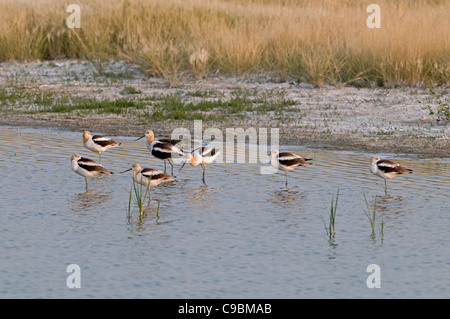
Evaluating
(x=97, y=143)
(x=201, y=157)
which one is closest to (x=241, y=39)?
(x=97, y=143)

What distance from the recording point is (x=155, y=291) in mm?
6395

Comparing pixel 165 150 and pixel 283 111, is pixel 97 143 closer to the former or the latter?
pixel 165 150

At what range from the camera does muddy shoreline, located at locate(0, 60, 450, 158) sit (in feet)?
42.2

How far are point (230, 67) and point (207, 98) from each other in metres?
2.19

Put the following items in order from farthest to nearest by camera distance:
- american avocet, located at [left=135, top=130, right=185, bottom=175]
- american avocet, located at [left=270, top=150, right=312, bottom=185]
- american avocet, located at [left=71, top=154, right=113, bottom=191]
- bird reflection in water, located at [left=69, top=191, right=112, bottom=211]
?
american avocet, located at [left=135, top=130, right=185, bottom=175] → american avocet, located at [left=270, top=150, right=312, bottom=185] → american avocet, located at [left=71, top=154, right=113, bottom=191] → bird reflection in water, located at [left=69, top=191, right=112, bottom=211]

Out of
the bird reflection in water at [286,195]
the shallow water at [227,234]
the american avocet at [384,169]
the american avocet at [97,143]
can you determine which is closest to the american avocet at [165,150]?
the shallow water at [227,234]

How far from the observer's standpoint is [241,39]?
58.8 feet

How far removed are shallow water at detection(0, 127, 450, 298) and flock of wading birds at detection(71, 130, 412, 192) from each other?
0.22 meters

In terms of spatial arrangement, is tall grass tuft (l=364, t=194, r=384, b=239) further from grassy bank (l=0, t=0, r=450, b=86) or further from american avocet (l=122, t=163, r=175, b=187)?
grassy bank (l=0, t=0, r=450, b=86)

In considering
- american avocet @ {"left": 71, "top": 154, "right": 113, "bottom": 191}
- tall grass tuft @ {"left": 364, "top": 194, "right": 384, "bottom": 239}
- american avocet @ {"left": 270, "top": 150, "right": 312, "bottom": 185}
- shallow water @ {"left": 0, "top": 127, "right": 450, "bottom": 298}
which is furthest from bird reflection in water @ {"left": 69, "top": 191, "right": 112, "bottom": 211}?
tall grass tuft @ {"left": 364, "top": 194, "right": 384, "bottom": 239}

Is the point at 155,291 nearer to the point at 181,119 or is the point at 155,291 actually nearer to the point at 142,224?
the point at 142,224

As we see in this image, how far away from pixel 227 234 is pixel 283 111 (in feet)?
23.7

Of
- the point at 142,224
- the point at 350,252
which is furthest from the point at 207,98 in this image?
the point at 350,252

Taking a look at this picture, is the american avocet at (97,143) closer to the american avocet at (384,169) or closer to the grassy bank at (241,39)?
the american avocet at (384,169)
